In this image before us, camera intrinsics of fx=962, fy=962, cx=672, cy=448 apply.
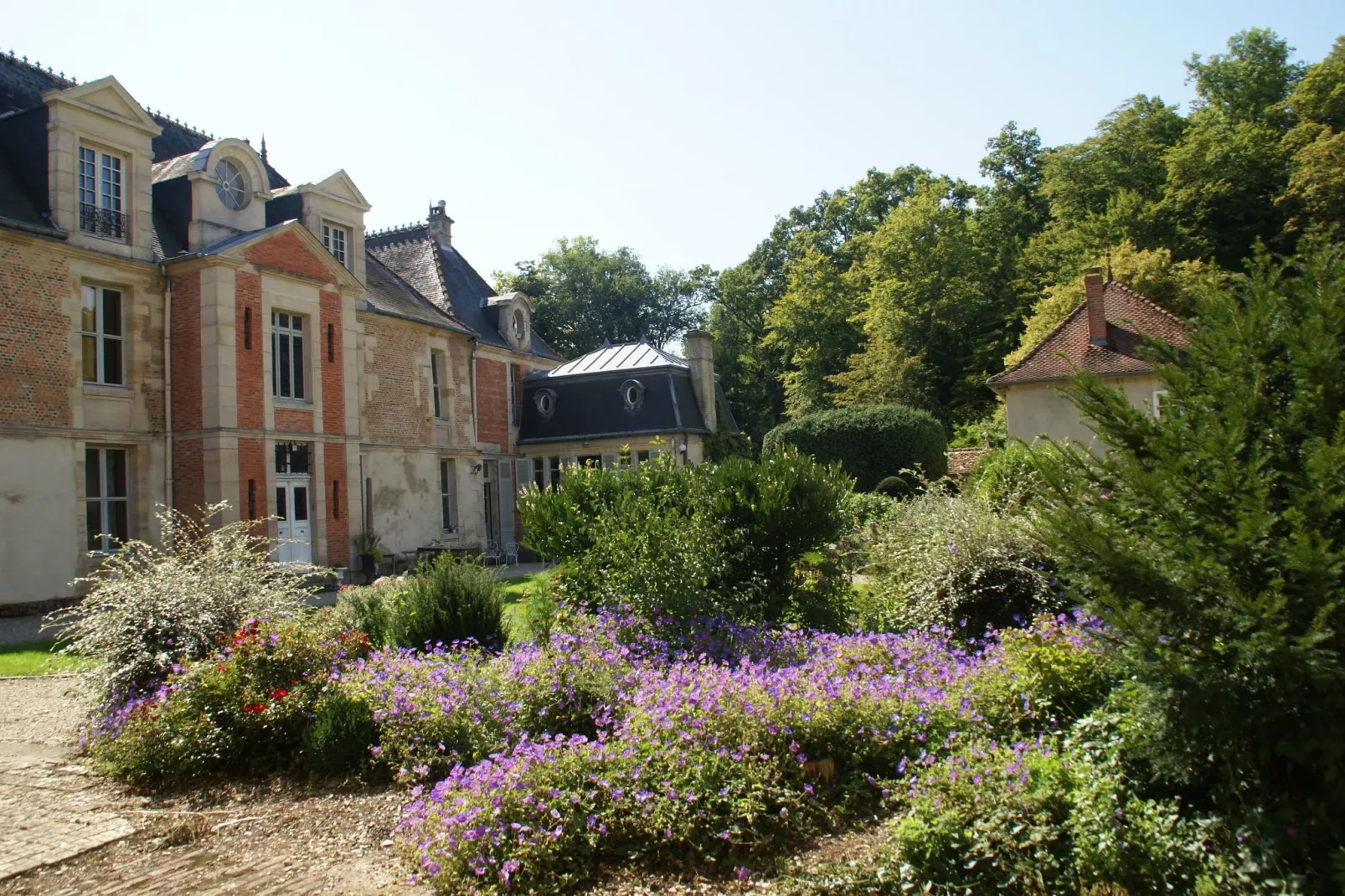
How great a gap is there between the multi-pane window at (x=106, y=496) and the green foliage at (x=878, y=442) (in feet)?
52.3

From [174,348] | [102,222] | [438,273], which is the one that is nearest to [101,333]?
[174,348]

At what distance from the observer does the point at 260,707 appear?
21.9ft

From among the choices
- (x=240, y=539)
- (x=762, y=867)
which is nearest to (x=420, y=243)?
(x=240, y=539)

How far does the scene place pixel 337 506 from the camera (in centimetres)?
1994

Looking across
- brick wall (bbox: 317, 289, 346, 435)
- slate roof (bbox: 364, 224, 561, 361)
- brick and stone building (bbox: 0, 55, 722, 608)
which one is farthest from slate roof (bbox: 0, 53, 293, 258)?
slate roof (bbox: 364, 224, 561, 361)

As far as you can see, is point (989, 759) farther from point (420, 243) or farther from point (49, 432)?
point (420, 243)

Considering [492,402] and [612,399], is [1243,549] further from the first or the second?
[492,402]

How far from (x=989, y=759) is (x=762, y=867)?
130 cm

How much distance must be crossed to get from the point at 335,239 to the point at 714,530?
1640 cm

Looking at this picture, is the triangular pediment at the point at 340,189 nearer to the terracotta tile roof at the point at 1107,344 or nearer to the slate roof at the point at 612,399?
the slate roof at the point at 612,399

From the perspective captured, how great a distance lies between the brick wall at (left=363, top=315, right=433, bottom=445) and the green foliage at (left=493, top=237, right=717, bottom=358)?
28063 millimetres

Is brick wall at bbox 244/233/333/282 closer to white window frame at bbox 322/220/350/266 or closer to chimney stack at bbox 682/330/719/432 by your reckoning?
white window frame at bbox 322/220/350/266

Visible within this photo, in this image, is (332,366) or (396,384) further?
(396,384)

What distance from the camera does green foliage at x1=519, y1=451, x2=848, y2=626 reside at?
8.80 metres
